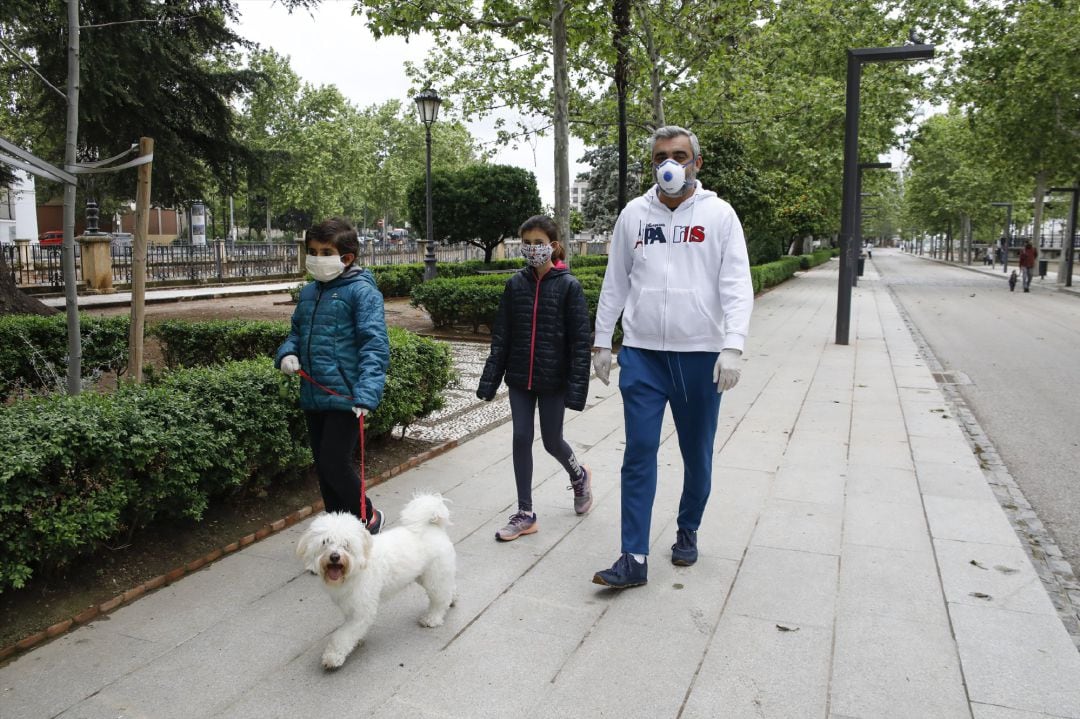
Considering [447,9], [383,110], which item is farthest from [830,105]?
[383,110]

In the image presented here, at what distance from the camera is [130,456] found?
3.44 meters

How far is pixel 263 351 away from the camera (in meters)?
6.62

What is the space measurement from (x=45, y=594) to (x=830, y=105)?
25209 mm

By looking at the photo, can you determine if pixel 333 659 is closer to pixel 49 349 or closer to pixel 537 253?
pixel 537 253

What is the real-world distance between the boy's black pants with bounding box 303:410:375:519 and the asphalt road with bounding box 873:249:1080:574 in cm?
378

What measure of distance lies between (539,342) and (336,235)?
1209 millimetres

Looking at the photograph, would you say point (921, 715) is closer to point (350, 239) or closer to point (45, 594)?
point (350, 239)

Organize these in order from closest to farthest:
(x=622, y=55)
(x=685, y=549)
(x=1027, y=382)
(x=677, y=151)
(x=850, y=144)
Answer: (x=677, y=151)
(x=685, y=549)
(x=1027, y=382)
(x=622, y=55)
(x=850, y=144)

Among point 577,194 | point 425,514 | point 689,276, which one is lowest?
point 425,514

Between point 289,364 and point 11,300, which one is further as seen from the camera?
point 11,300

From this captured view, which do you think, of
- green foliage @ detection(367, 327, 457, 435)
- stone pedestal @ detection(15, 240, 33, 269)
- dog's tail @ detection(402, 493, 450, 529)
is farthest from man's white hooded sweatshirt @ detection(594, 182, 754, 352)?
stone pedestal @ detection(15, 240, 33, 269)

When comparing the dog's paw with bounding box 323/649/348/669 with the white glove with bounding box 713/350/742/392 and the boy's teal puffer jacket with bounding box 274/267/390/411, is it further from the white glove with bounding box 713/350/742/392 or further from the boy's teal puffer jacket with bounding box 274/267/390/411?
the white glove with bounding box 713/350/742/392

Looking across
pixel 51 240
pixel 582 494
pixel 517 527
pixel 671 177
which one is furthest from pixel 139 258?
pixel 51 240

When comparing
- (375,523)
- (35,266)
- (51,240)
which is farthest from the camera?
(51,240)
